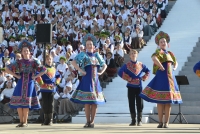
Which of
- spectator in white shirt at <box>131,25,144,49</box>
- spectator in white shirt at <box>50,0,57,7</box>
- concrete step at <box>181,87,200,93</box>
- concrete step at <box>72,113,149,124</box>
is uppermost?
spectator in white shirt at <box>50,0,57,7</box>

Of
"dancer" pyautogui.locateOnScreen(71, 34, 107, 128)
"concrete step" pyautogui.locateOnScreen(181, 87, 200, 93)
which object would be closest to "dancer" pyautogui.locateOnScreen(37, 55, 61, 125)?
"dancer" pyautogui.locateOnScreen(71, 34, 107, 128)

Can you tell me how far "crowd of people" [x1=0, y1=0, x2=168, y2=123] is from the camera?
19172mm

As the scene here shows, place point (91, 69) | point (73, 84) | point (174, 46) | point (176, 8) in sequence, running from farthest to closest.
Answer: point (176, 8), point (174, 46), point (73, 84), point (91, 69)

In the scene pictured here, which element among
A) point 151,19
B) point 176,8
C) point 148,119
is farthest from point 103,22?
point 148,119

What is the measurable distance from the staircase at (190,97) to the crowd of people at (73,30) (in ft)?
6.85

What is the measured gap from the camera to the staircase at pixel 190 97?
16.5m

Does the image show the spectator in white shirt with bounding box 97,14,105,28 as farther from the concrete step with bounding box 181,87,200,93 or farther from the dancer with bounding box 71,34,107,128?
the dancer with bounding box 71,34,107,128

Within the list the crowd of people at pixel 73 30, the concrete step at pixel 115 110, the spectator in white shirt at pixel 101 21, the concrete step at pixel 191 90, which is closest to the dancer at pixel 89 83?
the concrete step at pixel 115 110

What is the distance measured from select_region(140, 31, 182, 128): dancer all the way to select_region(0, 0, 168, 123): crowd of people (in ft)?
18.5

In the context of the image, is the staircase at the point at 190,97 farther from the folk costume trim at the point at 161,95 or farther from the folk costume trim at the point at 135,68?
the folk costume trim at the point at 161,95

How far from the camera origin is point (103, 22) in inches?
931

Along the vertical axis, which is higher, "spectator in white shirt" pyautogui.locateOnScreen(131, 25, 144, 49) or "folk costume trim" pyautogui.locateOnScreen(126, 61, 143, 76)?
"spectator in white shirt" pyautogui.locateOnScreen(131, 25, 144, 49)

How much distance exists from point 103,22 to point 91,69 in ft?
35.3

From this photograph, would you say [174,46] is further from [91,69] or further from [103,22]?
[91,69]
